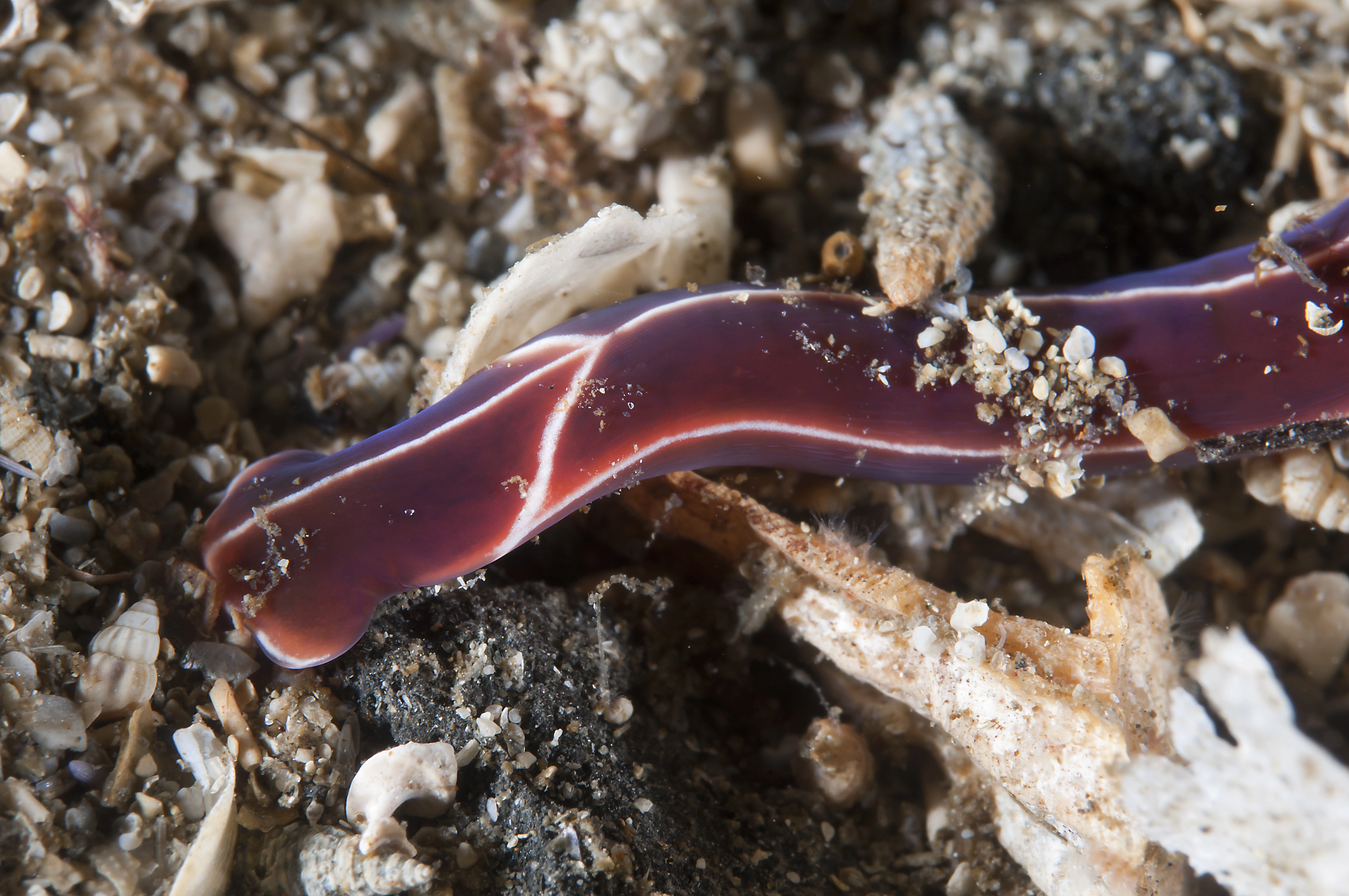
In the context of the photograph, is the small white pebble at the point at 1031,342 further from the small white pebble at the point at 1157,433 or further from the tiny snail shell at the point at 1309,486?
the tiny snail shell at the point at 1309,486

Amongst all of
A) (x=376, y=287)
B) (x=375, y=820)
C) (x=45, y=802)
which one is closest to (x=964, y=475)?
(x=375, y=820)

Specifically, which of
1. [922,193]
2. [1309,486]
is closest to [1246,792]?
[1309,486]

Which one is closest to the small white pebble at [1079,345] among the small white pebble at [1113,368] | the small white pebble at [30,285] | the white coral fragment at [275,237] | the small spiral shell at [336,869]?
the small white pebble at [1113,368]

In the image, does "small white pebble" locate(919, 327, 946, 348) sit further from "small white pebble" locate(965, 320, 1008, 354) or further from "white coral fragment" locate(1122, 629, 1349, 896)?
"white coral fragment" locate(1122, 629, 1349, 896)

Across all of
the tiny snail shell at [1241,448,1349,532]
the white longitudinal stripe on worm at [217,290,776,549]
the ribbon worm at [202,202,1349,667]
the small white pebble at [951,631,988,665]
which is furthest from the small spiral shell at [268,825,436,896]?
the tiny snail shell at [1241,448,1349,532]

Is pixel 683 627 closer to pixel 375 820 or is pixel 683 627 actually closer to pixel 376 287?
pixel 375 820
